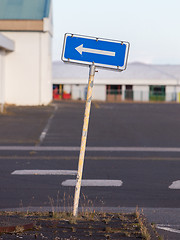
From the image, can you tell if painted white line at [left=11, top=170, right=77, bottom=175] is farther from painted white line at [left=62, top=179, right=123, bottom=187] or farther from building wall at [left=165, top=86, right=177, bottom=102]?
building wall at [left=165, top=86, right=177, bottom=102]

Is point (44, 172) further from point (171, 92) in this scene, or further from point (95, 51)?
Answer: point (171, 92)

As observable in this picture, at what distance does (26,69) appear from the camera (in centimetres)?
4703

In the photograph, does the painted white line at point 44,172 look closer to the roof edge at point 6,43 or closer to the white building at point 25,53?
the roof edge at point 6,43

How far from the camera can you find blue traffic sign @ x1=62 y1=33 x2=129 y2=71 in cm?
794

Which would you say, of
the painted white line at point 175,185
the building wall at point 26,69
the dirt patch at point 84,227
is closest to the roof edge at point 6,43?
the building wall at point 26,69

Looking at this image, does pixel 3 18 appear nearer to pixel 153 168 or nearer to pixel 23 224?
pixel 153 168

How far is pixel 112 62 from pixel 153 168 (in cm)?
659

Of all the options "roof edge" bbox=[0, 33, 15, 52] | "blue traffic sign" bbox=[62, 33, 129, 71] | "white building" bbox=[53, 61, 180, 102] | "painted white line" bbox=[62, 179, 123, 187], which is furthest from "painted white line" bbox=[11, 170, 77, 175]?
"white building" bbox=[53, 61, 180, 102]

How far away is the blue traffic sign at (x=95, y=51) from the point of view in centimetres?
794

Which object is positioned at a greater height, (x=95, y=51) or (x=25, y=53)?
(x=25, y=53)

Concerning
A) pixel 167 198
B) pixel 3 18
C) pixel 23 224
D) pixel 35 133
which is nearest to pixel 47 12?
pixel 3 18

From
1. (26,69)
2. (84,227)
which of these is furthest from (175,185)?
(26,69)

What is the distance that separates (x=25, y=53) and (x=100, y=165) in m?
33.7

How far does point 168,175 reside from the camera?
1297 centimetres
